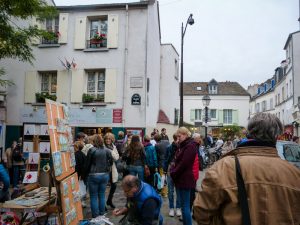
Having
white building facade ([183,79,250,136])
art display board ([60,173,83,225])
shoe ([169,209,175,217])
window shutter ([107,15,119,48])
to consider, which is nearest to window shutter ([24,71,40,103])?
window shutter ([107,15,119,48])

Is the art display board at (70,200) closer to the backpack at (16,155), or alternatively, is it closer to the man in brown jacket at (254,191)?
the man in brown jacket at (254,191)

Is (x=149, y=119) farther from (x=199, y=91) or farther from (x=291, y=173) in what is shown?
(x=199, y=91)

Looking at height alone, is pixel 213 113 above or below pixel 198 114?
above

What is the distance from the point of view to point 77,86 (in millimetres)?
16812

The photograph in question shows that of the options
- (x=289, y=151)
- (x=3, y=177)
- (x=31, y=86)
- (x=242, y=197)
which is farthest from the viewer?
(x=31, y=86)

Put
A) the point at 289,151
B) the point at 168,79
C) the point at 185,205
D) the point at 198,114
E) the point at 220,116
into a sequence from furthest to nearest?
1. the point at 198,114
2. the point at 220,116
3. the point at 168,79
4. the point at 289,151
5. the point at 185,205

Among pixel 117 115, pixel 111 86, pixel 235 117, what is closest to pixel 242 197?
pixel 117 115

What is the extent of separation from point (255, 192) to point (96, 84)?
15.3 meters

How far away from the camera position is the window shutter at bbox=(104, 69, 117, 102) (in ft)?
54.0

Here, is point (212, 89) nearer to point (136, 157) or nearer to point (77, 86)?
point (77, 86)

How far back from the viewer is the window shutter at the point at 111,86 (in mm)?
16453

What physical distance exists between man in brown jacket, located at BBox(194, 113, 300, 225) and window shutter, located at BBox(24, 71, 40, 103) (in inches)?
628

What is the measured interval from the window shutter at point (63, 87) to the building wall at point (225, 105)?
3558 cm

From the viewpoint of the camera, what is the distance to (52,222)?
6.53 meters
